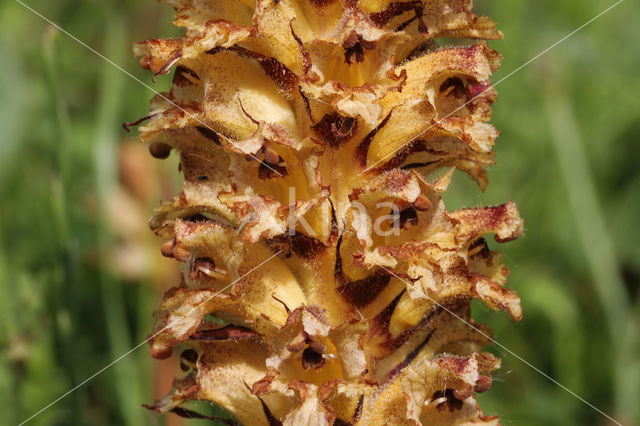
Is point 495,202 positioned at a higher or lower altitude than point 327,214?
higher

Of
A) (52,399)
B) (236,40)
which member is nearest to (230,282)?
(236,40)

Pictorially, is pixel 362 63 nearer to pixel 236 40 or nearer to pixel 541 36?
pixel 236 40

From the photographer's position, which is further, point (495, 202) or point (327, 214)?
point (495, 202)

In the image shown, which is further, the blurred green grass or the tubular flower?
the blurred green grass
